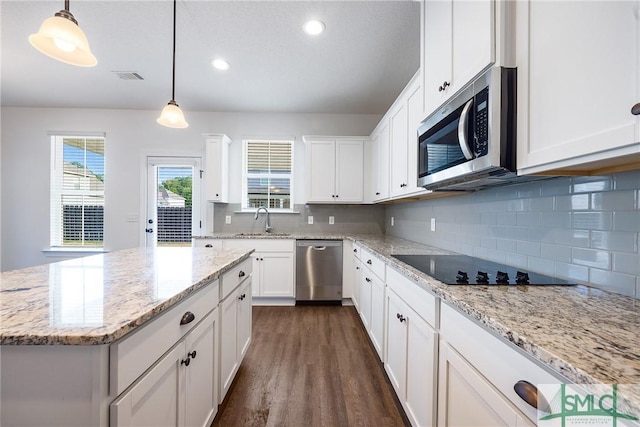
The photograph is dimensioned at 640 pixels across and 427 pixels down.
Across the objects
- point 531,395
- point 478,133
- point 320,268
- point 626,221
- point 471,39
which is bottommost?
point 320,268

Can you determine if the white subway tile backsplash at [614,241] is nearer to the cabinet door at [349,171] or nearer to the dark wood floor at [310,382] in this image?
the dark wood floor at [310,382]

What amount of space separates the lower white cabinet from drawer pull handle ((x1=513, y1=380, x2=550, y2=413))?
987mm

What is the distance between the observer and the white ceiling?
6.85ft

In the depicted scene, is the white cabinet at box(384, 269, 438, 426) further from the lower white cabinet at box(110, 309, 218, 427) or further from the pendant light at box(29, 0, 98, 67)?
the pendant light at box(29, 0, 98, 67)

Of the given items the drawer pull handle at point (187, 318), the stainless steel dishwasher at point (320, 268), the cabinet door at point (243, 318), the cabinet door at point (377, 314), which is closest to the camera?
the drawer pull handle at point (187, 318)

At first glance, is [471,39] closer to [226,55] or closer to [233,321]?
[233,321]

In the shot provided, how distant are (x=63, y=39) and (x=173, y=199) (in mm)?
3100

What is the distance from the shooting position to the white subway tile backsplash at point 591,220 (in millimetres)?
1006

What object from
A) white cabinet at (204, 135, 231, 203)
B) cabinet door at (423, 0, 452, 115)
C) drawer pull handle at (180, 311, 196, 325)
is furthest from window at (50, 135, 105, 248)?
cabinet door at (423, 0, 452, 115)

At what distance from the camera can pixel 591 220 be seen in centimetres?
106

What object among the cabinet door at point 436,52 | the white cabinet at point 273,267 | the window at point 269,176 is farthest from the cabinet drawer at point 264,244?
the cabinet door at point 436,52

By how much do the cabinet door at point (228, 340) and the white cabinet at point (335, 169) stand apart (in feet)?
7.66

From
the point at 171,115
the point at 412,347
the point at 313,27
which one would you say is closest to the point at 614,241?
the point at 412,347

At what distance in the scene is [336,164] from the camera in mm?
3822
